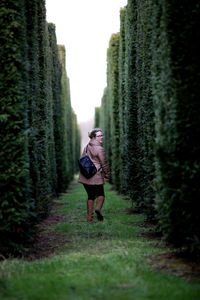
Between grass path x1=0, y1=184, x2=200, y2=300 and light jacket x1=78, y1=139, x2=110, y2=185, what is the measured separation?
2110mm

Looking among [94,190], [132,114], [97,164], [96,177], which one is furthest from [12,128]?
[132,114]

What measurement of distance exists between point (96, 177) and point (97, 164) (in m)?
0.35

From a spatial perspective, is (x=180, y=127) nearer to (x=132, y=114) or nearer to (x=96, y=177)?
(x=96, y=177)

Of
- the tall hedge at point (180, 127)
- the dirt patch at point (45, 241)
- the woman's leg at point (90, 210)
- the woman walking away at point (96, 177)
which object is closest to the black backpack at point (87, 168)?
the woman walking away at point (96, 177)

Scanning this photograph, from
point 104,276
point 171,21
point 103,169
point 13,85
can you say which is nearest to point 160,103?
point 171,21

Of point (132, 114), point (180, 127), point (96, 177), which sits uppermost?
point (132, 114)

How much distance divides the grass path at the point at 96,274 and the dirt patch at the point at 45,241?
162mm

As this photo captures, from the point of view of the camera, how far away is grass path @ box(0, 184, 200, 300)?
414 centimetres

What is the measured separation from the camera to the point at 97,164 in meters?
9.62

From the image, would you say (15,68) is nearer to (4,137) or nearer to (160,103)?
(4,137)

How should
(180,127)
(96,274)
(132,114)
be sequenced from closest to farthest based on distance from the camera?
1. (96,274)
2. (180,127)
3. (132,114)

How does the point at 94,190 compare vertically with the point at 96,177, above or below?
below

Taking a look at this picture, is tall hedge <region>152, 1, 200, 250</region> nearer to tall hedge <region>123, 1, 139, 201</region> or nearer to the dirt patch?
the dirt patch

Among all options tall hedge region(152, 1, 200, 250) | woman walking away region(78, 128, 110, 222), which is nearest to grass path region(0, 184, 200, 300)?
tall hedge region(152, 1, 200, 250)
